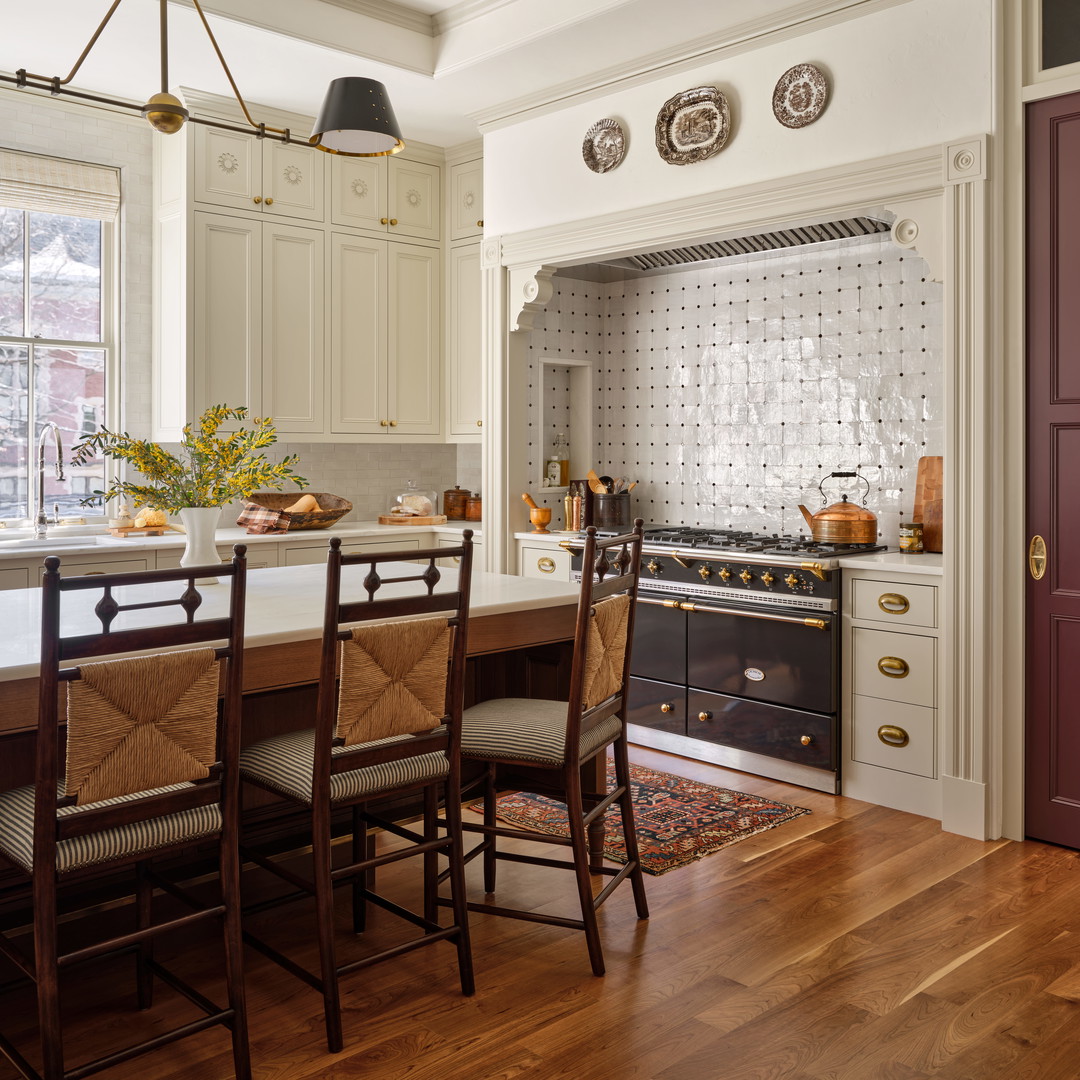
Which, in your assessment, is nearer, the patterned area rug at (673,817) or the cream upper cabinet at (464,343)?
the patterned area rug at (673,817)

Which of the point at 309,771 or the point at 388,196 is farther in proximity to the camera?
the point at 388,196

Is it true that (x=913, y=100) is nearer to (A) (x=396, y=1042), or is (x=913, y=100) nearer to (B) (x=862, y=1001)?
(B) (x=862, y=1001)

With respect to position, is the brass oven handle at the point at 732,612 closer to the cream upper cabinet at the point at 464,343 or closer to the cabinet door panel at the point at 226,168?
the cream upper cabinet at the point at 464,343

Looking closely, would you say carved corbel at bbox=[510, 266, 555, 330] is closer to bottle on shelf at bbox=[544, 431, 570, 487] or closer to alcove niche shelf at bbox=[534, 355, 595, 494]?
alcove niche shelf at bbox=[534, 355, 595, 494]

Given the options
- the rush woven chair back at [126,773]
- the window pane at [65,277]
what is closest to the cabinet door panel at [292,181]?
the window pane at [65,277]

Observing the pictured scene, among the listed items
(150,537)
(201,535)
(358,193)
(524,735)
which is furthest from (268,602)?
(358,193)

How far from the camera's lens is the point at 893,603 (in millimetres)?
3875

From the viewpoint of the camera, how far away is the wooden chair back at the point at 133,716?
189cm

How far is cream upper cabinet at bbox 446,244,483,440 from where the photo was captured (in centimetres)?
583

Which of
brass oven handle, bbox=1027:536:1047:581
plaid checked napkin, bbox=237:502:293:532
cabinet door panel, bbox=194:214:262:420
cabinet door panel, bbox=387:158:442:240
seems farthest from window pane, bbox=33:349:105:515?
brass oven handle, bbox=1027:536:1047:581

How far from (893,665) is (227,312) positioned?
3.49 meters

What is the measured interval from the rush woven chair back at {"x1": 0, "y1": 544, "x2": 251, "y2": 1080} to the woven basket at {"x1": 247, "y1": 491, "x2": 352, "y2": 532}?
3.23 meters

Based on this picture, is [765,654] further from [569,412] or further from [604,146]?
[604,146]

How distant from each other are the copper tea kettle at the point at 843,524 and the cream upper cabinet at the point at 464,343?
2.12 m
